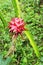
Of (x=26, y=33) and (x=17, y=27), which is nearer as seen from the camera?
(x=17, y=27)

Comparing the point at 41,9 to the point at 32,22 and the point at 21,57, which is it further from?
the point at 21,57

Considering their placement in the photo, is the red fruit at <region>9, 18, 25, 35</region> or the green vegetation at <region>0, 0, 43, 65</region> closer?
the red fruit at <region>9, 18, 25, 35</region>

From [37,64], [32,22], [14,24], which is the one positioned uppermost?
[14,24]

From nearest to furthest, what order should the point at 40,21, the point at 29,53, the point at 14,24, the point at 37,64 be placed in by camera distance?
the point at 14,24, the point at 37,64, the point at 29,53, the point at 40,21

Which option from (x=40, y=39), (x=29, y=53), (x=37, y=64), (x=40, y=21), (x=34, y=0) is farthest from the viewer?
(x=34, y=0)

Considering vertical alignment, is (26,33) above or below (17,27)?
below

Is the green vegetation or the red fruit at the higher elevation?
the red fruit

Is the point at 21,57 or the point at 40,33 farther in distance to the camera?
the point at 40,33

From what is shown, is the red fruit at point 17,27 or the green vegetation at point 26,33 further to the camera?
the green vegetation at point 26,33

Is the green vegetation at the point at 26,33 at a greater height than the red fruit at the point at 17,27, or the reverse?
the red fruit at the point at 17,27

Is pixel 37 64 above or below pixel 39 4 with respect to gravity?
below

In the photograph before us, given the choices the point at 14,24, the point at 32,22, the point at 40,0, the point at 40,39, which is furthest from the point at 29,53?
the point at 40,0
